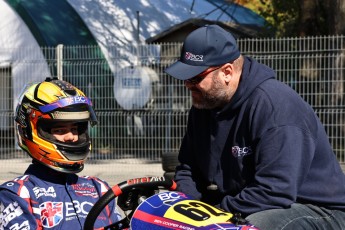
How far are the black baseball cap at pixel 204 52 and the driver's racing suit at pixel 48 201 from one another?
2.71ft

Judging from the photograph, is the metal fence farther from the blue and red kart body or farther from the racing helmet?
the blue and red kart body

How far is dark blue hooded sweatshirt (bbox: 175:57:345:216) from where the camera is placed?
3510 millimetres

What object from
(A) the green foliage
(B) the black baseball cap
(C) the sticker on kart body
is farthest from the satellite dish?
(C) the sticker on kart body

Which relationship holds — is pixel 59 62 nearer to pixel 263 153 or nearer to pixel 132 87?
pixel 132 87

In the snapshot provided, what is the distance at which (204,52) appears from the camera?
12.4 feet

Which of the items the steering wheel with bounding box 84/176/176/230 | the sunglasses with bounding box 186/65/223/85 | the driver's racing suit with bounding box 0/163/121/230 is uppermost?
the sunglasses with bounding box 186/65/223/85

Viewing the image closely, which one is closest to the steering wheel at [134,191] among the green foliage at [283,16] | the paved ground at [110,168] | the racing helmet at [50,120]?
the racing helmet at [50,120]

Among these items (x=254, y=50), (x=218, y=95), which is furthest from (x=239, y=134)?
(x=254, y=50)

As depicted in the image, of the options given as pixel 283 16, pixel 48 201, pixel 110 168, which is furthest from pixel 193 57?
pixel 283 16

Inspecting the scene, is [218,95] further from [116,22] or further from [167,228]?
[116,22]

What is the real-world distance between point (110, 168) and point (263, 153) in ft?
35.4

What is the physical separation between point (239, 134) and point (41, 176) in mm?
1082

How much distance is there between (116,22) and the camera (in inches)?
836

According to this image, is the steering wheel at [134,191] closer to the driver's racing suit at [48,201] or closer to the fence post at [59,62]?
the driver's racing suit at [48,201]
